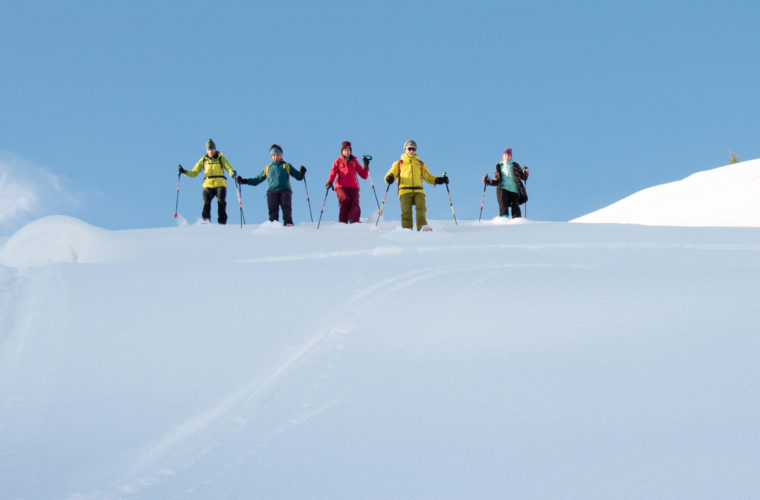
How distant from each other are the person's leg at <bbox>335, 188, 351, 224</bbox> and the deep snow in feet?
14.5

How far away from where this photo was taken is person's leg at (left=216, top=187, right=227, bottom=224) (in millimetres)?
12555

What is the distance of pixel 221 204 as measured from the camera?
499 inches

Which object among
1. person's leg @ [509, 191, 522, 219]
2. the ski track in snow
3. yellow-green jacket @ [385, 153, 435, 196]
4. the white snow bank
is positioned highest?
yellow-green jacket @ [385, 153, 435, 196]

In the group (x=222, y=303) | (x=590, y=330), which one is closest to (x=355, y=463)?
(x=590, y=330)

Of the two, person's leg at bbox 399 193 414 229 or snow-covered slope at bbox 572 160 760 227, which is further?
snow-covered slope at bbox 572 160 760 227

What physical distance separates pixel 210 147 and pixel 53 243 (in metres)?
4.13

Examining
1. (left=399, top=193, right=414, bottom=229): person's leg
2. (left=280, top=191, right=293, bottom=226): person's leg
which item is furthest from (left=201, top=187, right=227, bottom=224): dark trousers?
(left=399, top=193, right=414, bottom=229): person's leg

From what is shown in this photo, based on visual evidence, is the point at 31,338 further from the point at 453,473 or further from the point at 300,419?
the point at 453,473

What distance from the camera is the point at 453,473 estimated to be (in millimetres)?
3424

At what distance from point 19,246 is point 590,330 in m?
7.68

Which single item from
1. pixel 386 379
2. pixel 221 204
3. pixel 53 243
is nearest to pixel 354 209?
pixel 221 204

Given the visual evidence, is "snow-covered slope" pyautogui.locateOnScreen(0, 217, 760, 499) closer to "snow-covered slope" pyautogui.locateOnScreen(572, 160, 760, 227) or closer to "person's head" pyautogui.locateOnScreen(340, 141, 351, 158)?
"person's head" pyautogui.locateOnScreen(340, 141, 351, 158)

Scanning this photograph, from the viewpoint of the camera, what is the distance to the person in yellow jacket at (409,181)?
10234 mm

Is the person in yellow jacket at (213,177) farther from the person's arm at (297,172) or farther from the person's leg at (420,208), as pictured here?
the person's leg at (420,208)
